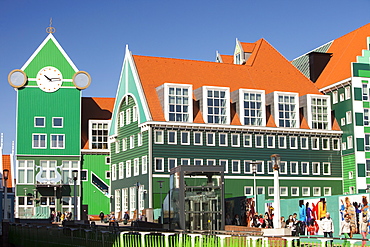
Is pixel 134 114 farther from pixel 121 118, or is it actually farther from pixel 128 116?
pixel 121 118

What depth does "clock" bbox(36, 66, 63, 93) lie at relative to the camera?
69625mm

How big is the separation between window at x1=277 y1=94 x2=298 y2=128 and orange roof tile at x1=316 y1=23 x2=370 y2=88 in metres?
4.98

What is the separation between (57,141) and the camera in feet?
230

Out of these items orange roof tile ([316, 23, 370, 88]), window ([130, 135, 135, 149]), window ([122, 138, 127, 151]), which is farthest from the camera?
window ([122, 138, 127, 151])

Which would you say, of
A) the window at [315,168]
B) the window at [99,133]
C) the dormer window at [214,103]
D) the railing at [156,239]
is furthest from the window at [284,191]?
the railing at [156,239]

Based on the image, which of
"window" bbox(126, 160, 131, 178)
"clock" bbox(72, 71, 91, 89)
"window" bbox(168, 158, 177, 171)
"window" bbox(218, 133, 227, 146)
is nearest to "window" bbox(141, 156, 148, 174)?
"window" bbox(168, 158, 177, 171)

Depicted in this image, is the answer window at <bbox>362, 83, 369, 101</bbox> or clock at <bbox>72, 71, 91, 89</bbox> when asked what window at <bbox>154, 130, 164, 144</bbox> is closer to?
clock at <bbox>72, 71, 91, 89</bbox>

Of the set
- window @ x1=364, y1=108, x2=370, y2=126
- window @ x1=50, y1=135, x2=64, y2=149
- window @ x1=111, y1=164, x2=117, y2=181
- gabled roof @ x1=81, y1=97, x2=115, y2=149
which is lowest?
window @ x1=111, y1=164, x2=117, y2=181

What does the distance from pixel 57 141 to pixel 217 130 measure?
17.6 meters

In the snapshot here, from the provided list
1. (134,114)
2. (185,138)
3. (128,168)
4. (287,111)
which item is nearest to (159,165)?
(185,138)

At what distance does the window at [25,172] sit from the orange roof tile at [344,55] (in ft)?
101

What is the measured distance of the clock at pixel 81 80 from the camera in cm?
7038

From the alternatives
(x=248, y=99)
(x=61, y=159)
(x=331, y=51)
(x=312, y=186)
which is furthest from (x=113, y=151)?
(x=331, y=51)

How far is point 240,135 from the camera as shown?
2516 inches
